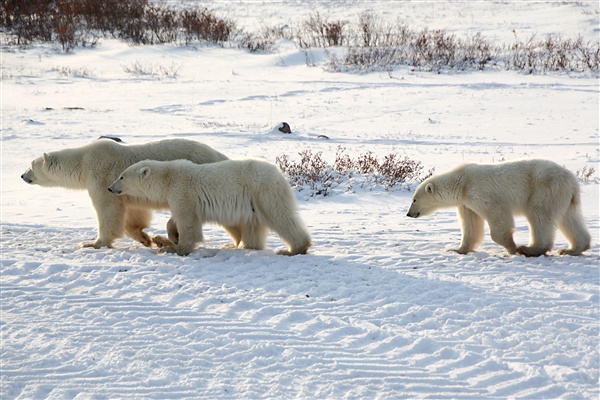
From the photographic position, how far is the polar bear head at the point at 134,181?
746 cm

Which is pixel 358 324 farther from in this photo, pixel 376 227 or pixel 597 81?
Answer: pixel 597 81

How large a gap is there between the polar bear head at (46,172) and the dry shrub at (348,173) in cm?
396

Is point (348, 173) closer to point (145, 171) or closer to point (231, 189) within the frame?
point (231, 189)

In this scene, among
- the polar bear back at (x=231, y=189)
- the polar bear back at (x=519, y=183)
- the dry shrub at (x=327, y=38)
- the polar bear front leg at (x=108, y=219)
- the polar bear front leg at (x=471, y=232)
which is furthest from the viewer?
the dry shrub at (x=327, y=38)

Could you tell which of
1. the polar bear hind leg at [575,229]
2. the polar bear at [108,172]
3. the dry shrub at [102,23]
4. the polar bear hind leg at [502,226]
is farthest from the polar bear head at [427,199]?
the dry shrub at [102,23]

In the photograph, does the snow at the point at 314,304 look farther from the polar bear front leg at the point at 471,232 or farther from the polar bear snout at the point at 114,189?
the polar bear snout at the point at 114,189

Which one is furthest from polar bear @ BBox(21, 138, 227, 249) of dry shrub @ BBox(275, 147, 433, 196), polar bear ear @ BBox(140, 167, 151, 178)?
dry shrub @ BBox(275, 147, 433, 196)

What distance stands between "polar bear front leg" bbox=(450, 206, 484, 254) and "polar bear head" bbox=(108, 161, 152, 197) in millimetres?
3559

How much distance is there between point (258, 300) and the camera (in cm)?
594

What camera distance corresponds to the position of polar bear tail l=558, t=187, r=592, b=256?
7.03 meters

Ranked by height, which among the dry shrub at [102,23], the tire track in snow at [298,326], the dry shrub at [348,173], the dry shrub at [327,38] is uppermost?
the dry shrub at [102,23]

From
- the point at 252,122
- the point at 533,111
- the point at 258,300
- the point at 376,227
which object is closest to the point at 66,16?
the point at 252,122

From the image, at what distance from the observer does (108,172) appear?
7953mm

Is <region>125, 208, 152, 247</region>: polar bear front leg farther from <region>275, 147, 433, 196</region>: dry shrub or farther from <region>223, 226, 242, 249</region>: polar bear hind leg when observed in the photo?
<region>275, 147, 433, 196</region>: dry shrub
